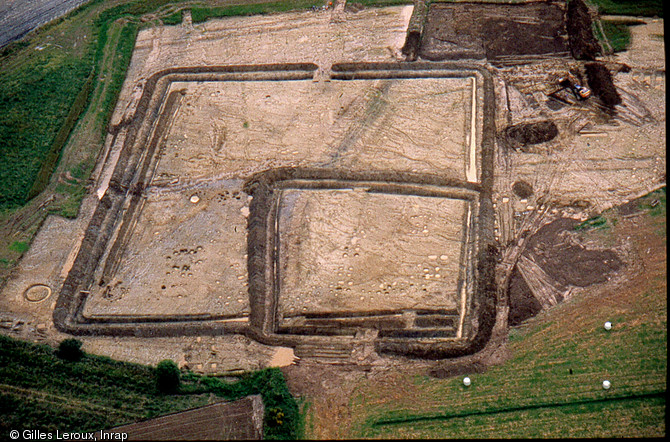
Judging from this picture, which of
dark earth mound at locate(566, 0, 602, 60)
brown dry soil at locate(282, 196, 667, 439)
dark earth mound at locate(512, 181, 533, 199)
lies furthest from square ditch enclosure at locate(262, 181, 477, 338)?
dark earth mound at locate(566, 0, 602, 60)

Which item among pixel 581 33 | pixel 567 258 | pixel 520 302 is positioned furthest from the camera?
pixel 581 33

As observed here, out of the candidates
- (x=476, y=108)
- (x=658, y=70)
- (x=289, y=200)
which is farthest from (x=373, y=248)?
(x=658, y=70)

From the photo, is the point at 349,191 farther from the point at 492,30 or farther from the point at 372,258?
the point at 492,30

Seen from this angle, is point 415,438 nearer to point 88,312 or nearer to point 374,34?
point 88,312

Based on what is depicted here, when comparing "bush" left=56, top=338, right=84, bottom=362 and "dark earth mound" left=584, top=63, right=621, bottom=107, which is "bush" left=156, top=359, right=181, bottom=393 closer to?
"bush" left=56, top=338, right=84, bottom=362

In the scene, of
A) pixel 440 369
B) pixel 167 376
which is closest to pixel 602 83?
pixel 440 369

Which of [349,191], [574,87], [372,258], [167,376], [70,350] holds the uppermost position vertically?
[70,350]
